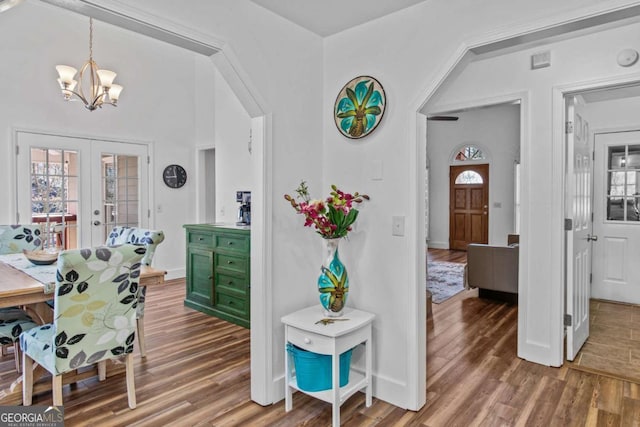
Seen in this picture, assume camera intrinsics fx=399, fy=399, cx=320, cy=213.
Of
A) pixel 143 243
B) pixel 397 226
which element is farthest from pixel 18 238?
pixel 397 226

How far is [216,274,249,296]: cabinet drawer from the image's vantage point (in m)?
3.98

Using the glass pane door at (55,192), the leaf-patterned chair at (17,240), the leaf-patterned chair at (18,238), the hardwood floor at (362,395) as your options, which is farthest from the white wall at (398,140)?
the glass pane door at (55,192)

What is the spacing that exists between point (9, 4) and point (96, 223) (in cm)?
526

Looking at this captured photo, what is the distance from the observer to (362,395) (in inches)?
103

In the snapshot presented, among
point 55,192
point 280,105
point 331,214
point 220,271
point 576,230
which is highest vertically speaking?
point 280,105

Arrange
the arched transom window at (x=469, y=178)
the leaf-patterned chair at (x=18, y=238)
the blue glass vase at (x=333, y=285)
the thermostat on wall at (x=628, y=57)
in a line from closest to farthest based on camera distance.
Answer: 1. the blue glass vase at (x=333, y=285)
2. the thermostat on wall at (x=628, y=57)
3. the leaf-patterned chair at (x=18, y=238)
4. the arched transom window at (x=469, y=178)

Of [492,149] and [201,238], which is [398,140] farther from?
[492,149]

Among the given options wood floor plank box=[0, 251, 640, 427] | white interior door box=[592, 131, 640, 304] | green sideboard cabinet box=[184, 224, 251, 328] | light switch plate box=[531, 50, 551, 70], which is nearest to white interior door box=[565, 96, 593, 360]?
light switch plate box=[531, 50, 551, 70]

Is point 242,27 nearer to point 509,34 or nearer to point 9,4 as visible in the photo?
point 509,34

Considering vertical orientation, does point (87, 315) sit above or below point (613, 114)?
below

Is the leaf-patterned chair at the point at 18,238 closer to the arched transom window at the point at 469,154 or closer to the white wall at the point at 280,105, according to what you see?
the white wall at the point at 280,105

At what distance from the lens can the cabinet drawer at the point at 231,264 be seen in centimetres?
396

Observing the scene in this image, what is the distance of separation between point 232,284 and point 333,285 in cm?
197
